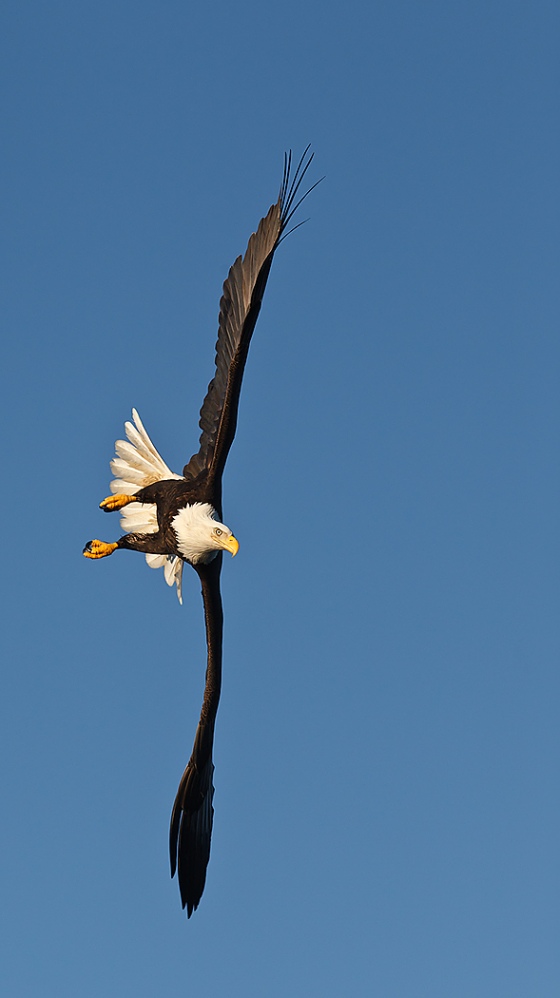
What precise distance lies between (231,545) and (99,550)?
3.77ft

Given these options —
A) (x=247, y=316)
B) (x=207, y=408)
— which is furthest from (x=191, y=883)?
(x=247, y=316)

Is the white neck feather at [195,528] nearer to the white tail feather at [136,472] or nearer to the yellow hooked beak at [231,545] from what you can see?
the yellow hooked beak at [231,545]

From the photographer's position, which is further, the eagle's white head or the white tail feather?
the white tail feather

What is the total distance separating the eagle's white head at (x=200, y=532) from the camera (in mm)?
11953

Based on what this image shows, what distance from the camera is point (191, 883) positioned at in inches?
516

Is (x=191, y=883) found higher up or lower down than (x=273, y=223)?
lower down

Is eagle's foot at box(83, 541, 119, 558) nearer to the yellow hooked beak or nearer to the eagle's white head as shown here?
the eagle's white head

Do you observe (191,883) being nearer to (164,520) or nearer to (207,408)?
(164,520)

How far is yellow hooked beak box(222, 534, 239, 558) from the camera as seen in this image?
39.1 ft

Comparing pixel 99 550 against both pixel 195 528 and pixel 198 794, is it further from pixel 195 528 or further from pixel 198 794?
pixel 198 794

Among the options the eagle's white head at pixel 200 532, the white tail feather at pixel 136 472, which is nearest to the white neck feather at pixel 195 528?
the eagle's white head at pixel 200 532

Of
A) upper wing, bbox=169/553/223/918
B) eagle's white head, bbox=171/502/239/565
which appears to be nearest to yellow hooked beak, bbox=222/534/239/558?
eagle's white head, bbox=171/502/239/565

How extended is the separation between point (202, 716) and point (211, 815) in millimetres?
983

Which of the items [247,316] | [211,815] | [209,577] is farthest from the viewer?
[211,815]
